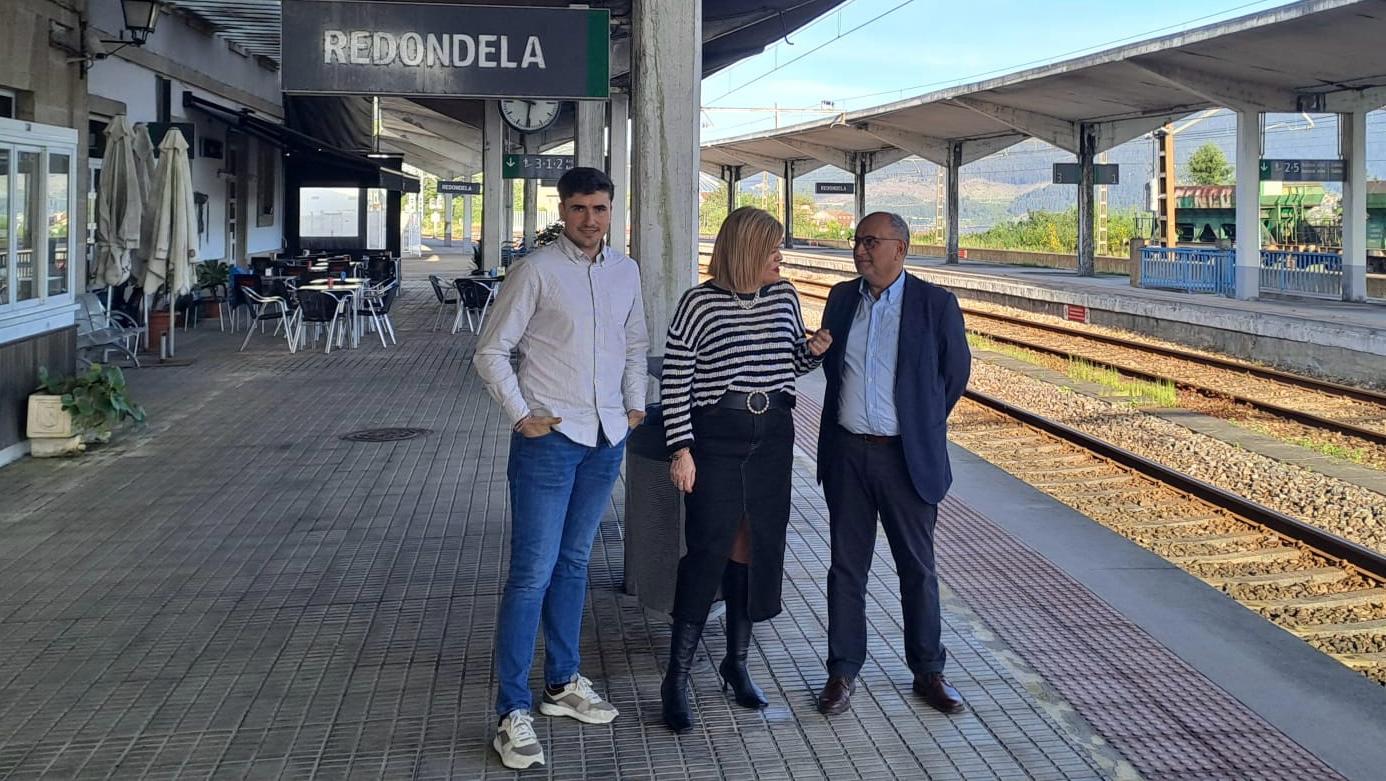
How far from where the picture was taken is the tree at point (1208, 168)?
54156 mm

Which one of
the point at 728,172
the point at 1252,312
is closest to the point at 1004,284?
the point at 1252,312

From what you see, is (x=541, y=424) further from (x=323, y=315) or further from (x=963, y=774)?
(x=323, y=315)

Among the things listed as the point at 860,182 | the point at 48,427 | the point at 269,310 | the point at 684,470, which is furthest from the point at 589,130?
the point at 860,182

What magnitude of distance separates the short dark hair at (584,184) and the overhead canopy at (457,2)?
163 inches

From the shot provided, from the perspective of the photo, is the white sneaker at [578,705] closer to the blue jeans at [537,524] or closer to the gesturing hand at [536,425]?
the blue jeans at [537,524]

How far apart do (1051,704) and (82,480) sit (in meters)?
6.46

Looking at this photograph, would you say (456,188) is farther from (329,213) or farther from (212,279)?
(212,279)

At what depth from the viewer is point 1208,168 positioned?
54344mm

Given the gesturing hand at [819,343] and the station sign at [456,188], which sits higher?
the station sign at [456,188]

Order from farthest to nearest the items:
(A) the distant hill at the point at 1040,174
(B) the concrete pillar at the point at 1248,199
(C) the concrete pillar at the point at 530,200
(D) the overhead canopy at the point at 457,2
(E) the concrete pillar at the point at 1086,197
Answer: (A) the distant hill at the point at 1040,174 < (E) the concrete pillar at the point at 1086,197 < (C) the concrete pillar at the point at 530,200 < (B) the concrete pillar at the point at 1248,199 < (D) the overhead canopy at the point at 457,2

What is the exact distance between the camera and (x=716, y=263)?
14.3 ft

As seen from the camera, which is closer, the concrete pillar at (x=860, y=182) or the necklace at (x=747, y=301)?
the necklace at (x=747, y=301)

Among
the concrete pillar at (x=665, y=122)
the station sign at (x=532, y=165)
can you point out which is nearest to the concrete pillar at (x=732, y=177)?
the station sign at (x=532, y=165)

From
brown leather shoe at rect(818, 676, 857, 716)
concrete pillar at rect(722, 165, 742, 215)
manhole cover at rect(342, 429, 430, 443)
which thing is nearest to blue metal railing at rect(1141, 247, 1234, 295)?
manhole cover at rect(342, 429, 430, 443)
